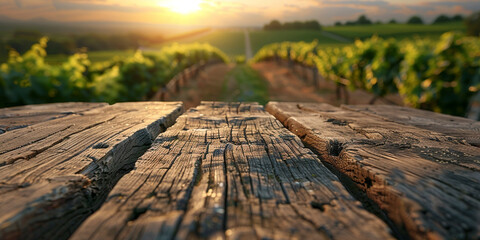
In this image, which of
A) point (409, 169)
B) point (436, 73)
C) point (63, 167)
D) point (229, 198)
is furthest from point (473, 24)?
point (63, 167)

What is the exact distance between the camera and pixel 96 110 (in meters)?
2.43

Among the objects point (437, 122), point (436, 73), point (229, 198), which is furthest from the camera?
point (436, 73)

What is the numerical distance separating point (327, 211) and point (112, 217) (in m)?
0.67

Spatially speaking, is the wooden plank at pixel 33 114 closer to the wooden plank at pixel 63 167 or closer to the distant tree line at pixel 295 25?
the wooden plank at pixel 63 167

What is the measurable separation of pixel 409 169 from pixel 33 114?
2761 mm

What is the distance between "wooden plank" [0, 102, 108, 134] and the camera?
1.99 meters

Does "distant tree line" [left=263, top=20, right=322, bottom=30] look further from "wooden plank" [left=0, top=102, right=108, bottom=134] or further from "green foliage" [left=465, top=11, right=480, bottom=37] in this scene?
"wooden plank" [left=0, top=102, right=108, bottom=134]

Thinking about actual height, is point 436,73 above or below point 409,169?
above

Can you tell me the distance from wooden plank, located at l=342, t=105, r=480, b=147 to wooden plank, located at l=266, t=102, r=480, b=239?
0.51ft

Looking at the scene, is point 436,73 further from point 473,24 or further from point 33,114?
point 473,24

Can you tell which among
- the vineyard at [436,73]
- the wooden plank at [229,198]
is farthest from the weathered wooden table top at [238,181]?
the vineyard at [436,73]

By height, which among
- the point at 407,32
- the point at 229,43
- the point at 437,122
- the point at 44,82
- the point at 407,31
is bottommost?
the point at 437,122

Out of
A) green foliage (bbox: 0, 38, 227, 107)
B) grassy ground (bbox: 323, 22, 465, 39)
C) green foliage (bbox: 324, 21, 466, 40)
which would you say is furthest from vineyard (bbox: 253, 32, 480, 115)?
grassy ground (bbox: 323, 22, 465, 39)

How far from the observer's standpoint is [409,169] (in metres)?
1.12
